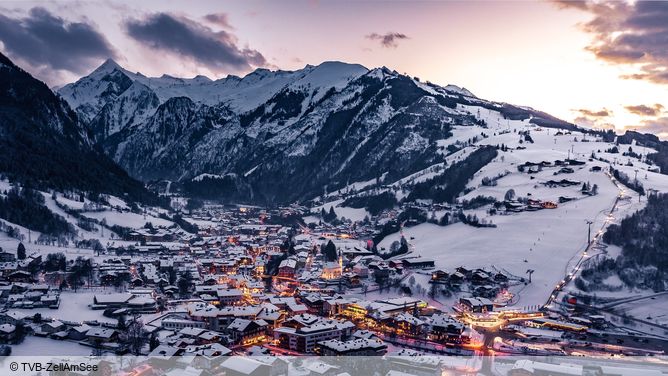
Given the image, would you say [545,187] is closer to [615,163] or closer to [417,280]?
[615,163]

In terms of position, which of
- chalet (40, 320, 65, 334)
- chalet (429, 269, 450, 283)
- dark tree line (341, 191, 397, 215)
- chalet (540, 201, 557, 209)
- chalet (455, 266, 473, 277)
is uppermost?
chalet (540, 201, 557, 209)

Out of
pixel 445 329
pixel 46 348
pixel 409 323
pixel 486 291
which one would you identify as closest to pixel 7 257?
pixel 46 348

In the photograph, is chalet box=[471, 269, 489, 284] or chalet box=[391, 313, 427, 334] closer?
chalet box=[391, 313, 427, 334]

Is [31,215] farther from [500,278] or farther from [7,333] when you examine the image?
[500,278]

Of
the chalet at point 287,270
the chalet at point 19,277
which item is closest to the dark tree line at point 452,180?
the chalet at point 287,270

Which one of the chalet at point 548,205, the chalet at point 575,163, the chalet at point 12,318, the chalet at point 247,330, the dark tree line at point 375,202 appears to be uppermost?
the chalet at point 575,163

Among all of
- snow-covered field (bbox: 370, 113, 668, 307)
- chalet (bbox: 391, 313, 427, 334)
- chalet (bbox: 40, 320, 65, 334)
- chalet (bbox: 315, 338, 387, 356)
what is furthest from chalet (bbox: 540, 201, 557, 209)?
chalet (bbox: 40, 320, 65, 334)

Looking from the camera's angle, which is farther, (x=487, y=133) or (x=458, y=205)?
(x=487, y=133)

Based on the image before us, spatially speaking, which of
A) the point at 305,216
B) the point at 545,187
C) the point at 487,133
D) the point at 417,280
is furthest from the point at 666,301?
the point at 487,133

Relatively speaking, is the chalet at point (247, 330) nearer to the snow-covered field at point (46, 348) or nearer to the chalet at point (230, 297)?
the chalet at point (230, 297)

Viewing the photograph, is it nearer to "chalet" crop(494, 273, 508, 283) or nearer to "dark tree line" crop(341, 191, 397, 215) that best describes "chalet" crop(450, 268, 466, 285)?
"chalet" crop(494, 273, 508, 283)

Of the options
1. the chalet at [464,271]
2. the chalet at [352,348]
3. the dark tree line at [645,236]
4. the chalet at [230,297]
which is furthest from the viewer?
the chalet at [464,271]
